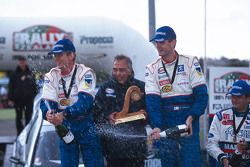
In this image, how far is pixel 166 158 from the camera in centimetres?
623

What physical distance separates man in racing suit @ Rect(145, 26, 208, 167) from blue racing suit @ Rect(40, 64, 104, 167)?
1.88ft

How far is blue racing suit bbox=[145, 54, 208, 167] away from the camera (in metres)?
6.17

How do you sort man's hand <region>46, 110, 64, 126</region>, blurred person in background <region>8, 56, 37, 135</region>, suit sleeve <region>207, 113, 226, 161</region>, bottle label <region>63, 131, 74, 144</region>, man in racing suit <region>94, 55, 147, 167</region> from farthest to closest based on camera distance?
blurred person in background <region>8, 56, 37, 135</region>
man in racing suit <region>94, 55, 147, 167</region>
suit sleeve <region>207, 113, 226, 161</region>
bottle label <region>63, 131, 74, 144</region>
man's hand <region>46, 110, 64, 126</region>

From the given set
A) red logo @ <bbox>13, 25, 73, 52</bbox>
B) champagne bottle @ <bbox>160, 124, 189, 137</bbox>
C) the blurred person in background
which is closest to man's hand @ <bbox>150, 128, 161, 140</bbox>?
champagne bottle @ <bbox>160, 124, 189, 137</bbox>

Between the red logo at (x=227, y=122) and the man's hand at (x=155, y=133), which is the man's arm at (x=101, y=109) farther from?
the red logo at (x=227, y=122)

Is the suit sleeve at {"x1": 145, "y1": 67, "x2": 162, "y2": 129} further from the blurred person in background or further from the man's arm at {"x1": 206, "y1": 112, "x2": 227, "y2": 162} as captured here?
the blurred person in background

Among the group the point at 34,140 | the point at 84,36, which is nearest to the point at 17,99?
the point at 84,36

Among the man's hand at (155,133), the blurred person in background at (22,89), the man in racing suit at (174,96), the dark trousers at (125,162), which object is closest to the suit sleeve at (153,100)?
the man in racing suit at (174,96)

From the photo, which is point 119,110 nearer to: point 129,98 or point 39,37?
point 129,98

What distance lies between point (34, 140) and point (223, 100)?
3473 millimetres

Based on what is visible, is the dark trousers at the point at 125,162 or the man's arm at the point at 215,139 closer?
the man's arm at the point at 215,139

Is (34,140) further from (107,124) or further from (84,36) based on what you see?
(84,36)

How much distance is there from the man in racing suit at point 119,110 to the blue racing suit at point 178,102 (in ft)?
1.47

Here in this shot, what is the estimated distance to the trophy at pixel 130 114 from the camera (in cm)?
657
